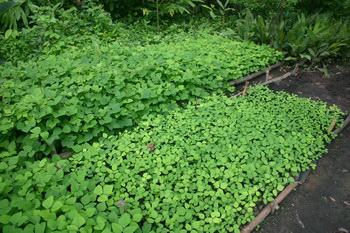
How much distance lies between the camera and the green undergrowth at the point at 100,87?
423cm

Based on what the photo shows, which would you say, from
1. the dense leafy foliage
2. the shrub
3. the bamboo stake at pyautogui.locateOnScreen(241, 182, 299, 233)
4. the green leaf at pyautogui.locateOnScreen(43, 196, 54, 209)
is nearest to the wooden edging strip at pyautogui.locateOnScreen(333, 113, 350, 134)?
the bamboo stake at pyautogui.locateOnScreen(241, 182, 299, 233)

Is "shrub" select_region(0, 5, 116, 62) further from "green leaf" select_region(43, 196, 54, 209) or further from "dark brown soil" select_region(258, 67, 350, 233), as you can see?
"dark brown soil" select_region(258, 67, 350, 233)

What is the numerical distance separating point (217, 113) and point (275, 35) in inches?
142

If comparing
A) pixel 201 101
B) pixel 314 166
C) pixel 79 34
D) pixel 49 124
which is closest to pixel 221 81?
pixel 201 101

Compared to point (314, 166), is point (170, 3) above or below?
above

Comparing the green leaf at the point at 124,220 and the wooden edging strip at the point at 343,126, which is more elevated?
the green leaf at the point at 124,220

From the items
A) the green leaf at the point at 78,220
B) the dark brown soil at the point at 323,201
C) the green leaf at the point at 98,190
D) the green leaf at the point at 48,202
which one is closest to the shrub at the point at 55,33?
the green leaf at the point at 98,190

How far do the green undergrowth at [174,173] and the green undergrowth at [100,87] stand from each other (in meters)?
0.31

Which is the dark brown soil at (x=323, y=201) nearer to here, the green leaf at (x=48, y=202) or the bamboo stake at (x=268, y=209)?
the bamboo stake at (x=268, y=209)

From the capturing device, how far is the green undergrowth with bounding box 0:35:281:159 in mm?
4234

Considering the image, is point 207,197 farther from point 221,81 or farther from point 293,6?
point 293,6

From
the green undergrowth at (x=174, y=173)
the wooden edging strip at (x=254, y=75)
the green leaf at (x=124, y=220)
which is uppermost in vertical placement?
the green leaf at (x=124, y=220)

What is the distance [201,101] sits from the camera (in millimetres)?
5352

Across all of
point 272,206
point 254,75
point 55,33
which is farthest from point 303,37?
point 55,33
